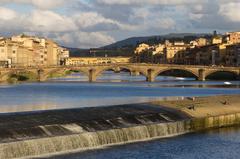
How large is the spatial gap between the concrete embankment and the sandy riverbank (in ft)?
1.81

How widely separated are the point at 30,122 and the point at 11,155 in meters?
6.08

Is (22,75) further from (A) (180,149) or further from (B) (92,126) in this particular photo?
(A) (180,149)

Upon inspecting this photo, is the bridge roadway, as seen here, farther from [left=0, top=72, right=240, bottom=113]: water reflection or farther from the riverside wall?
the riverside wall

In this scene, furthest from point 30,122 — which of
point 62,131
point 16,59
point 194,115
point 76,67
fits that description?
point 16,59

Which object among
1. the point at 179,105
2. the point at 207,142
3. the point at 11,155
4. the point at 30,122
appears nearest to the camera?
the point at 11,155

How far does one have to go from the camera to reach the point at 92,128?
38781mm

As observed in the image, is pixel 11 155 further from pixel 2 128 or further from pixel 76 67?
pixel 76 67

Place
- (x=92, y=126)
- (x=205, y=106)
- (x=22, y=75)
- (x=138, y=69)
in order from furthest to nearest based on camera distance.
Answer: (x=138, y=69), (x=22, y=75), (x=205, y=106), (x=92, y=126)

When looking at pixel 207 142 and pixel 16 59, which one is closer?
pixel 207 142

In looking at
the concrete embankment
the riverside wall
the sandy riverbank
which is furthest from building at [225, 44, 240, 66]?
the riverside wall

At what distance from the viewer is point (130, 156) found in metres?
34.6

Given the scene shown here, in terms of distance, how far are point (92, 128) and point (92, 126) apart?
447 millimetres

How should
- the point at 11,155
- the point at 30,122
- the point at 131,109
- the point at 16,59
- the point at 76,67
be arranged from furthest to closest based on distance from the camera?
1. the point at 16,59
2. the point at 76,67
3. the point at 131,109
4. the point at 30,122
5. the point at 11,155

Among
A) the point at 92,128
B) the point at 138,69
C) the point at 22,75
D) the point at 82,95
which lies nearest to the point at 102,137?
the point at 92,128
